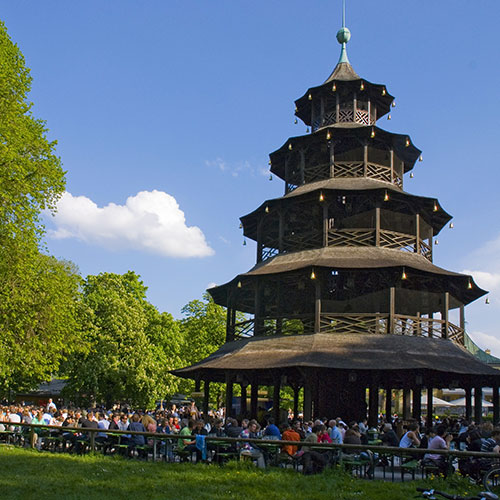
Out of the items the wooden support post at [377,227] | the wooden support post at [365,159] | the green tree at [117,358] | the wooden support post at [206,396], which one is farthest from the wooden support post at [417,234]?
the green tree at [117,358]

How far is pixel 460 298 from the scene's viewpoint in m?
31.9

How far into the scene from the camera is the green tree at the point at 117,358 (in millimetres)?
43438

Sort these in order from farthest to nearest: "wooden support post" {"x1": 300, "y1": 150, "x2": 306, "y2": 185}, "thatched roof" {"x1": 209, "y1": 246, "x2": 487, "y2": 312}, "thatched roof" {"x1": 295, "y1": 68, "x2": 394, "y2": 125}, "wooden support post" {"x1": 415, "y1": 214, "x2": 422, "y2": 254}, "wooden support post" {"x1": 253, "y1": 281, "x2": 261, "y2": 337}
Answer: "thatched roof" {"x1": 295, "y1": 68, "x2": 394, "y2": 125} → "wooden support post" {"x1": 300, "y1": 150, "x2": 306, "y2": 185} → "wooden support post" {"x1": 415, "y1": 214, "x2": 422, "y2": 254} → "wooden support post" {"x1": 253, "y1": 281, "x2": 261, "y2": 337} → "thatched roof" {"x1": 209, "y1": 246, "x2": 487, "y2": 312}

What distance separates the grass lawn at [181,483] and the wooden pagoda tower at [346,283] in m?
9.82

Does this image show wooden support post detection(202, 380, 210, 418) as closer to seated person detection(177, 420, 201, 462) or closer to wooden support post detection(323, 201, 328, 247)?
wooden support post detection(323, 201, 328, 247)

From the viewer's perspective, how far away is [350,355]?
2527cm

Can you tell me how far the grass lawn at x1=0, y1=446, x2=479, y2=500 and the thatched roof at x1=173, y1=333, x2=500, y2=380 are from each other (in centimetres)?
962

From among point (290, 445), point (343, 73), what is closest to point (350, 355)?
point (290, 445)

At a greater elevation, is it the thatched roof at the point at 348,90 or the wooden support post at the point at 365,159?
the thatched roof at the point at 348,90

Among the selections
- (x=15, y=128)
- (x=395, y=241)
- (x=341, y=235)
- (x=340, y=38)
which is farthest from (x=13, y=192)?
(x=340, y=38)

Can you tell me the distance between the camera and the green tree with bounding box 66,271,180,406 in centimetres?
4344

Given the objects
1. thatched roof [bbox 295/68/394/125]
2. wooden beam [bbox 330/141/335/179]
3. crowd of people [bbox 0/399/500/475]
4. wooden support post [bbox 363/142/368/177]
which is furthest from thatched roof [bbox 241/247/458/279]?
thatched roof [bbox 295/68/394/125]

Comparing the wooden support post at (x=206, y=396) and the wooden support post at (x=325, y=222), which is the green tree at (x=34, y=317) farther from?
the wooden support post at (x=325, y=222)

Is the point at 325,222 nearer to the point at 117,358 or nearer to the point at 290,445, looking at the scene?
the point at 290,445
